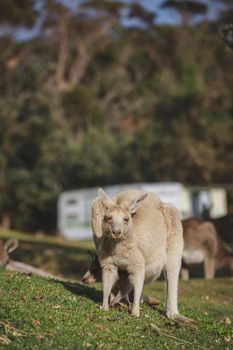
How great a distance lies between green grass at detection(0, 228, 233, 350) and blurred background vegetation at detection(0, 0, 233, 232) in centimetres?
1070

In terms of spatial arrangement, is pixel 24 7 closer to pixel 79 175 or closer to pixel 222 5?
pixel 79 175

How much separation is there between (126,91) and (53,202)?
20.4m

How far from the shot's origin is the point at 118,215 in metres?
7.97

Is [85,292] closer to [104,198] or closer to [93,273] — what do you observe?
[93,273]

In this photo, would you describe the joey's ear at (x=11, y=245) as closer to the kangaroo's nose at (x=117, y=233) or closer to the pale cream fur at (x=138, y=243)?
the pale cream fur at (x=138, y=243)

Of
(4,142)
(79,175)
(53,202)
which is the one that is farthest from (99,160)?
(4,142)

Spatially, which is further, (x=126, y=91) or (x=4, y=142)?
(x=126, y=91)

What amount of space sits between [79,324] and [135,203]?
163cm

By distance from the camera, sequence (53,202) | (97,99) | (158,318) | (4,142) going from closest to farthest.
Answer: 1. (158,318)
2. (4,142)
3. (53,202)
4. (97,99)

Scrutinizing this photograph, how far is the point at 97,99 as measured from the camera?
183ft

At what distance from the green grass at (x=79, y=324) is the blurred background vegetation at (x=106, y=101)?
10.7m

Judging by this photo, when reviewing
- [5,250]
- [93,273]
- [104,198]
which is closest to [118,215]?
[104,198]

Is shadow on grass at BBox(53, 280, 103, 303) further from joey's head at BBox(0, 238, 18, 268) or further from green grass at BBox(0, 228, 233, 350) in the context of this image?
joey's head at BBox(0, 238, 18, 268)

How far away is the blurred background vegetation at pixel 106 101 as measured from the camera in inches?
1430
